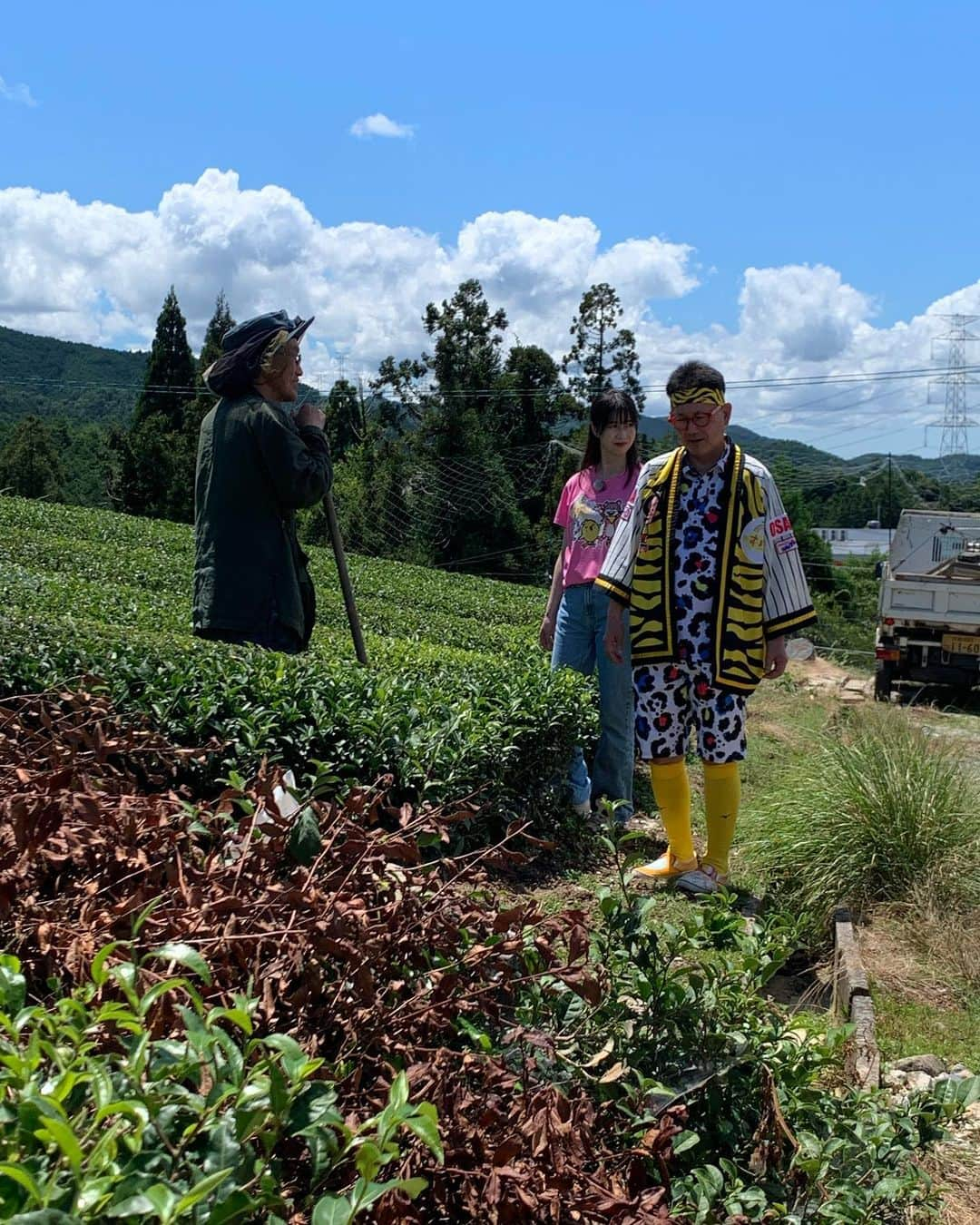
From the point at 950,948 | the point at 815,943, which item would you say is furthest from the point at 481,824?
the point at 950,948

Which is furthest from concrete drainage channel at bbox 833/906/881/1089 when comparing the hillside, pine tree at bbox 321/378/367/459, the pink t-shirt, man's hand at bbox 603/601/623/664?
the hillside

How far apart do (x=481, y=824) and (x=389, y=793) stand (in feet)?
2.21

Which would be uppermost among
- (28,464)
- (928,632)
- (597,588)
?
(28,464)

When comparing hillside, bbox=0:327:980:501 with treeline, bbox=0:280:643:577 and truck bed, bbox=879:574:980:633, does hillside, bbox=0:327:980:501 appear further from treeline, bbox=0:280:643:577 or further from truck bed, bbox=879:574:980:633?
truck bed, bbox=879:574:980:633

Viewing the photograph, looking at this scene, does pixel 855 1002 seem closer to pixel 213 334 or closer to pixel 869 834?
pixel 869 834

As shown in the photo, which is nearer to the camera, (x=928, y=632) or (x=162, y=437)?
(x=928, y=632)

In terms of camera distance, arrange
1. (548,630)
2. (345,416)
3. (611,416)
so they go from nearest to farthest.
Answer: (611,416) < (548,630) < (345,416)

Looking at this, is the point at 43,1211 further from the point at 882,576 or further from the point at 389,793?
the point at 882,576

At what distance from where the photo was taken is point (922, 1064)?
10.7 feet

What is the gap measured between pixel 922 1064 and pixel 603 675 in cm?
257

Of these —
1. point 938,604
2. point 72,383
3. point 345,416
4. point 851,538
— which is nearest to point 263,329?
point 938,604

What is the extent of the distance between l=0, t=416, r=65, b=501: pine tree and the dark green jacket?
63.2 m

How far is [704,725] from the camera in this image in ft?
14.7

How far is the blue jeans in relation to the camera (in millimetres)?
5492
